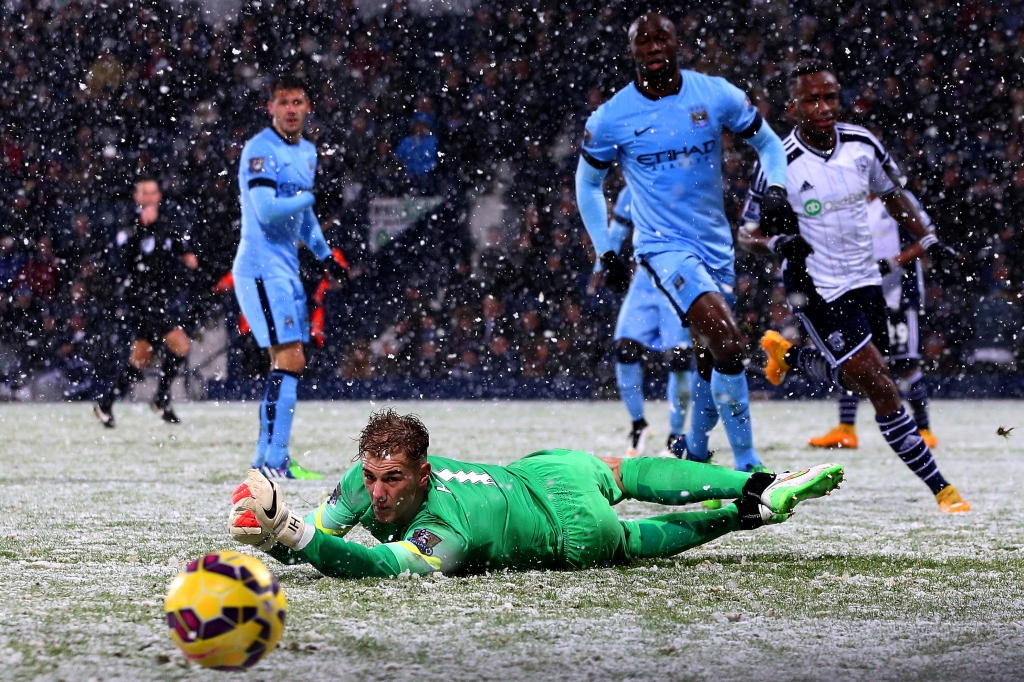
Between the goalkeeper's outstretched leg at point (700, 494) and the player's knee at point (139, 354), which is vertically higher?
the player's knee at point (139, 354)

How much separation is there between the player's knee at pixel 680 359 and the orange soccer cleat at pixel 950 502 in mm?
2489

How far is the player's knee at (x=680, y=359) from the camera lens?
7168 millimetres

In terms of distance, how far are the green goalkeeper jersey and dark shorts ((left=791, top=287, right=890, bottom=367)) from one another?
2.01m

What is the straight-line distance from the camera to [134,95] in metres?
14.4

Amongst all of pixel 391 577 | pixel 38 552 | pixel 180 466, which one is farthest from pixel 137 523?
pixel 180 466

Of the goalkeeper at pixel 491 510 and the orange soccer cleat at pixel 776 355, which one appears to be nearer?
the goalkeeper at pixel 491 510

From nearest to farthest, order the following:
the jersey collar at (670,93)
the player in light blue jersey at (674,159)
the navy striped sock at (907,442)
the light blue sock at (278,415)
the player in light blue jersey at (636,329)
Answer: the navy striped sock at (907,442)
the player in light blue jersey at (674,159)
the jersey collar at (670,93)
the light blue sock at (278,415)
the player in light blue jersey at (636,329)

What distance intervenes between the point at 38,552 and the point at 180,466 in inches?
119

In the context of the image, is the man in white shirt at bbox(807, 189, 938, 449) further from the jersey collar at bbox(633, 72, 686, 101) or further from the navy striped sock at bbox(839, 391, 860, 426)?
the jersey collar at bbox(633, 72, 686, 101)

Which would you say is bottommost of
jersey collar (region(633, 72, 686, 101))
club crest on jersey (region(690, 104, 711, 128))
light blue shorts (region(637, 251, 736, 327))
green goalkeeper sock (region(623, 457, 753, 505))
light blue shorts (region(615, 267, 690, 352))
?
green goalkeeper sock (region(623, 457, 753, 505))

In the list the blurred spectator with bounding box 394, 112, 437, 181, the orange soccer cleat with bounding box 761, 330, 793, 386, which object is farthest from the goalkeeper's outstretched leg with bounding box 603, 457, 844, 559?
the blurred spectator with bounding box 394, 112, 437, 181

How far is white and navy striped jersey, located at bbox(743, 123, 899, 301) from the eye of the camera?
5.34m

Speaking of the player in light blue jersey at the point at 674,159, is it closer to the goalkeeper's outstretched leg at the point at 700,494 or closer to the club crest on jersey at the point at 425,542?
the goalkeeper's outstretched leg at the point at 700,494

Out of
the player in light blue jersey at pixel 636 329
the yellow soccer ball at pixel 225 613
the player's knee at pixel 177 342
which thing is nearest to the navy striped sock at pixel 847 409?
the player in light blue jersey at pixel 636 329
